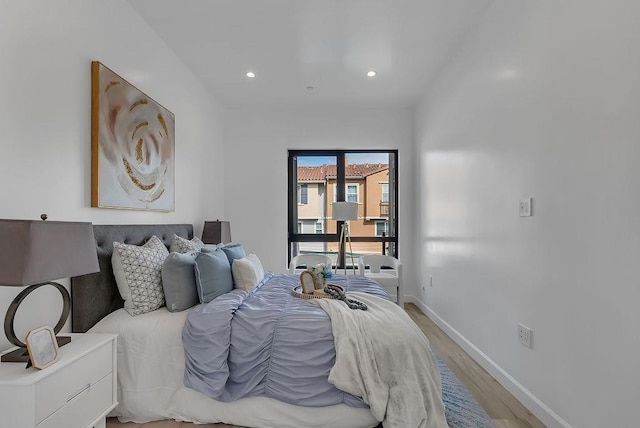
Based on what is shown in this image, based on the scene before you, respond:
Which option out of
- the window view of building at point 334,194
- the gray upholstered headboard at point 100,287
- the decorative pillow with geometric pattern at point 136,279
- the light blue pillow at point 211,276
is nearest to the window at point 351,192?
the window view of building at point 334,194

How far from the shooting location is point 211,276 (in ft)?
7.66

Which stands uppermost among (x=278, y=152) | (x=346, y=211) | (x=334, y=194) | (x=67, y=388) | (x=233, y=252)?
(x=278, y=152)

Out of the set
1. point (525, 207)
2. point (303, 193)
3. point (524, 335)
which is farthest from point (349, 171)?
point (524, 335)

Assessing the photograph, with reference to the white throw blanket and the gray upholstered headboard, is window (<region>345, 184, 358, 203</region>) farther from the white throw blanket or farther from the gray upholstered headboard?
the white throw blanket

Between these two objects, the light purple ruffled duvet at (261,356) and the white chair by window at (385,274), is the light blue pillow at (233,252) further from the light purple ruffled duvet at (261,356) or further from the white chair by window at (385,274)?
the white chair by window at (385,274)

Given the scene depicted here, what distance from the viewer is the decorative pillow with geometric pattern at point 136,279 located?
2.11 metres

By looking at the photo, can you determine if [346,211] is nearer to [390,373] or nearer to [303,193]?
[303,193]

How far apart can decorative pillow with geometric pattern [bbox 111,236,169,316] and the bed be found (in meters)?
0.07

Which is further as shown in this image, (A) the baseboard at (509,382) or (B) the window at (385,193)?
(B) the window at (385,193)

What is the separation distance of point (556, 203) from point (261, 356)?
6.12 feet

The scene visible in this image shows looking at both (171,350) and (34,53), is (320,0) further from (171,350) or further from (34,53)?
(171,350)

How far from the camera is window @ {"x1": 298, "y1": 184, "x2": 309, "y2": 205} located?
5.14m

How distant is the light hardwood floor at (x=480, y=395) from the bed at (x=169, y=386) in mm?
50

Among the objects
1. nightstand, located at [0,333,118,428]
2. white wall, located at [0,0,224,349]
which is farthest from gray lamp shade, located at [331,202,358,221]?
nightstand, located at [0,333,118,428]
